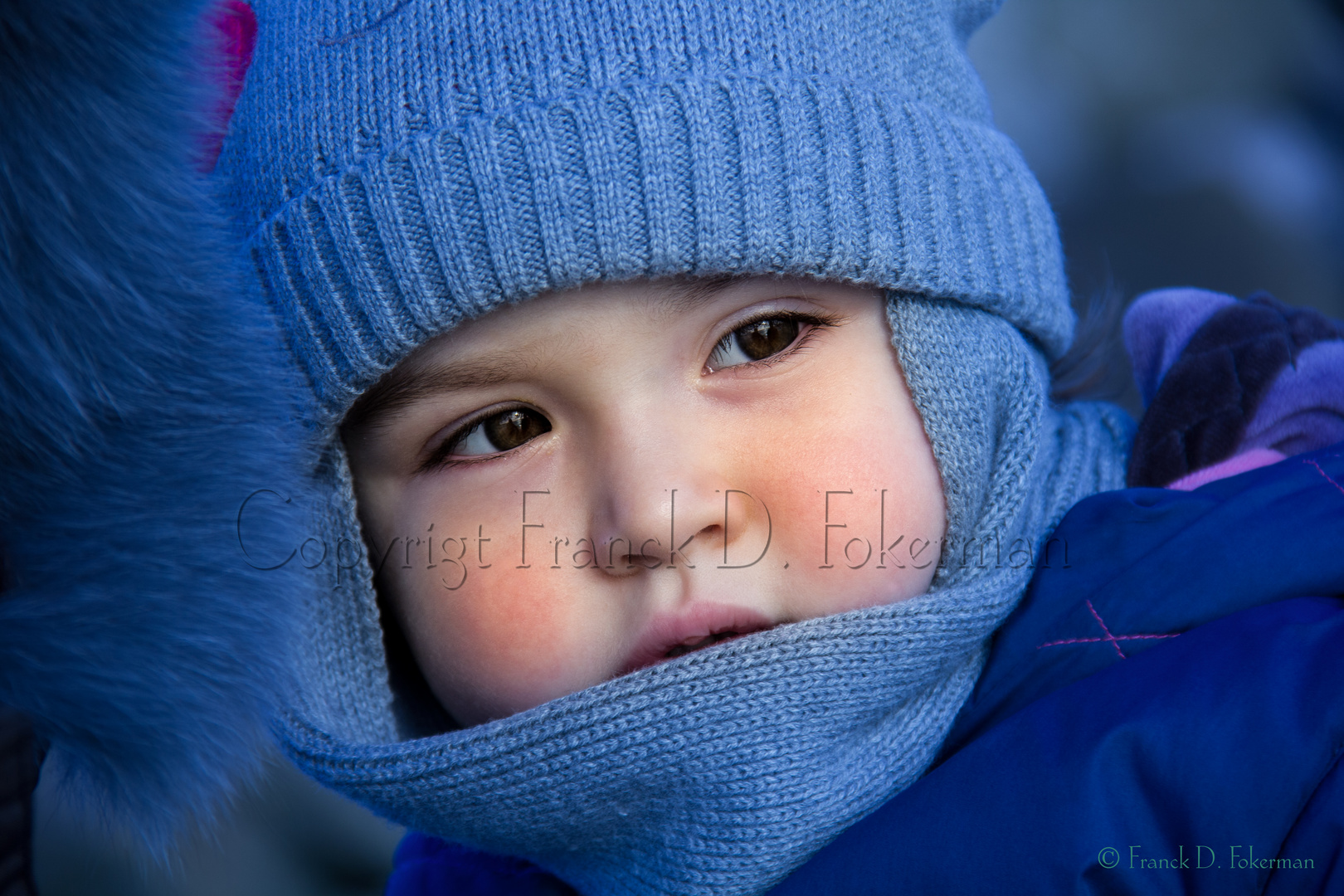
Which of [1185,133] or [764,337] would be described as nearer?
[764,337]

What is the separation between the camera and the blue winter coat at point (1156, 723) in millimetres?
677

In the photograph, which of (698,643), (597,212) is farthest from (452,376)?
(698,643)

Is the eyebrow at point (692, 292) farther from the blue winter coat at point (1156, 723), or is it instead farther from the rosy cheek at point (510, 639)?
the blue winter coat at point (1156, 723)

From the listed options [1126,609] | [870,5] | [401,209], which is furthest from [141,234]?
[1126,609]

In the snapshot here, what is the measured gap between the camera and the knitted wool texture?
0.80 metres

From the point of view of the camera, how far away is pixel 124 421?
2.04ft

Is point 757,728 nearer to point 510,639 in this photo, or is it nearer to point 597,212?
point 510,639

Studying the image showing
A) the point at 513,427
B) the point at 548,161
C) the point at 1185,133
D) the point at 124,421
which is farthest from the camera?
the point at 1185,133

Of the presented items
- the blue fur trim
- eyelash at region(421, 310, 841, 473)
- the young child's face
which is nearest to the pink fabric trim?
the young child's face

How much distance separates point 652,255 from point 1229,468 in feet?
1.95

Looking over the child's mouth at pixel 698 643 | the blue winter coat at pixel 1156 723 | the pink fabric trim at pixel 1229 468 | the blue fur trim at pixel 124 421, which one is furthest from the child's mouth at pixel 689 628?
the pink fabric trim at pixel 1229 468

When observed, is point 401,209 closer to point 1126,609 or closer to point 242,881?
point 1126,609

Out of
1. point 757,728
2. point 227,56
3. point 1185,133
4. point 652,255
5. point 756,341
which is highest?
point 227,56

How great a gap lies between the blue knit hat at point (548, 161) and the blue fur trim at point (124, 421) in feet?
0.47
